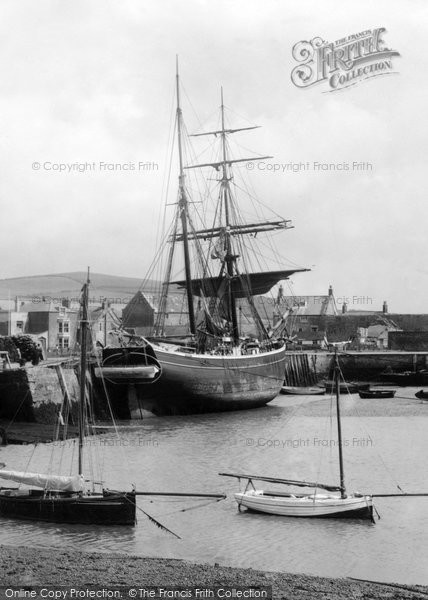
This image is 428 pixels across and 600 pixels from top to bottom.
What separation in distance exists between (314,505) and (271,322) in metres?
73.8

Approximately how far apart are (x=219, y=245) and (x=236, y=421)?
16588mm

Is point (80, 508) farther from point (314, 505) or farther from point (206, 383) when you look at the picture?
point (206, 383)

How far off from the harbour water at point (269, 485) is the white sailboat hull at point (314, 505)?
0.74ft

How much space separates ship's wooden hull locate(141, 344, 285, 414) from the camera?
1753 inches

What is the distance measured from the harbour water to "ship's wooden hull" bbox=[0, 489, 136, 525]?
264 millimetres

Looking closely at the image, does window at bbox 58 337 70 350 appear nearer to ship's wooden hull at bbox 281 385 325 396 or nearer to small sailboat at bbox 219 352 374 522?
ship's wooden hull at bbox 281 385 325 396

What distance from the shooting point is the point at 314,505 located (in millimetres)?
20453

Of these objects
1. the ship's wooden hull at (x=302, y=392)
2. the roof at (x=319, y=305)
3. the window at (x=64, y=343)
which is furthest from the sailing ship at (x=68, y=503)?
the roof at (x=319, y=305)

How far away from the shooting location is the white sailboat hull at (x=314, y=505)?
20328 mm

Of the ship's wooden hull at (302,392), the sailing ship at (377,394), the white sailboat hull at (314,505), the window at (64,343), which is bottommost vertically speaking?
the ship's wooden hull at (302,392)

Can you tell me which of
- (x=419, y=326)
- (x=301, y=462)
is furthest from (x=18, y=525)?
(x=419, y=326)

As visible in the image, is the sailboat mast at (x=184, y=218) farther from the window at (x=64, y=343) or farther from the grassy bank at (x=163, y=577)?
the grassy bank at (x=163, y=577)

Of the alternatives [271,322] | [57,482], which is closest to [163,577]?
[57,482]

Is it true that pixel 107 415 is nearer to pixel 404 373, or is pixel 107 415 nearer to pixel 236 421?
pixel 236 421
